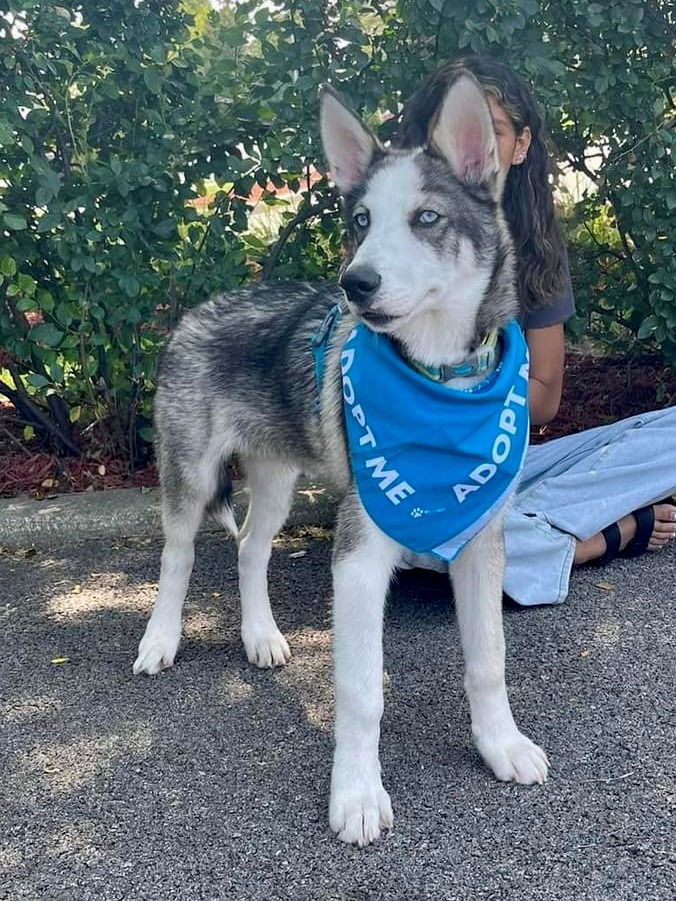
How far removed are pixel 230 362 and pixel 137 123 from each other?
1768 millimetres

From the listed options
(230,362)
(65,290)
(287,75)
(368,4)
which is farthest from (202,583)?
(368,4)

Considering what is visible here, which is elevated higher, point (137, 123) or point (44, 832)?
point (137, 123)

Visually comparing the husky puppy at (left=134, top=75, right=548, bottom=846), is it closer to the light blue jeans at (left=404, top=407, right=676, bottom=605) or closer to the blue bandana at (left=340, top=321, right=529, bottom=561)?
the blue bandana at (left=340, top=321, right=529, bottom=561)

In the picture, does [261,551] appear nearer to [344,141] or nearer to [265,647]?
[265,647]

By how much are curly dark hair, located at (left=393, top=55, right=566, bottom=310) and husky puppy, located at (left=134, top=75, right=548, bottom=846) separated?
859 millimetres

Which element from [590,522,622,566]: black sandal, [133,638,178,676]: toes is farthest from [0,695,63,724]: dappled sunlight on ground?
[590,522,622,566]: black sandal

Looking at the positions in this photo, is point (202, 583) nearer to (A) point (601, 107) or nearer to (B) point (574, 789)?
(B) point (574, 789)

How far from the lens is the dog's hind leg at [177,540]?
3596 mm

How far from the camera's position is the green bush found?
4457 millimetres

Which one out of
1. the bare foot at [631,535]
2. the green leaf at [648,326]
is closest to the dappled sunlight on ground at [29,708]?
the bare foot at [631,535]

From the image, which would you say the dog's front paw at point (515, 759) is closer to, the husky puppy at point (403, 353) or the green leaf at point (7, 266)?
the husky puppy at point (403, 353)

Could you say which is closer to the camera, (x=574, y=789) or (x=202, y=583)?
(x=574, y=789)

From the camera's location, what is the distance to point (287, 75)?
4.62m

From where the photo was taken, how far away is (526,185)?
3.86 metres
